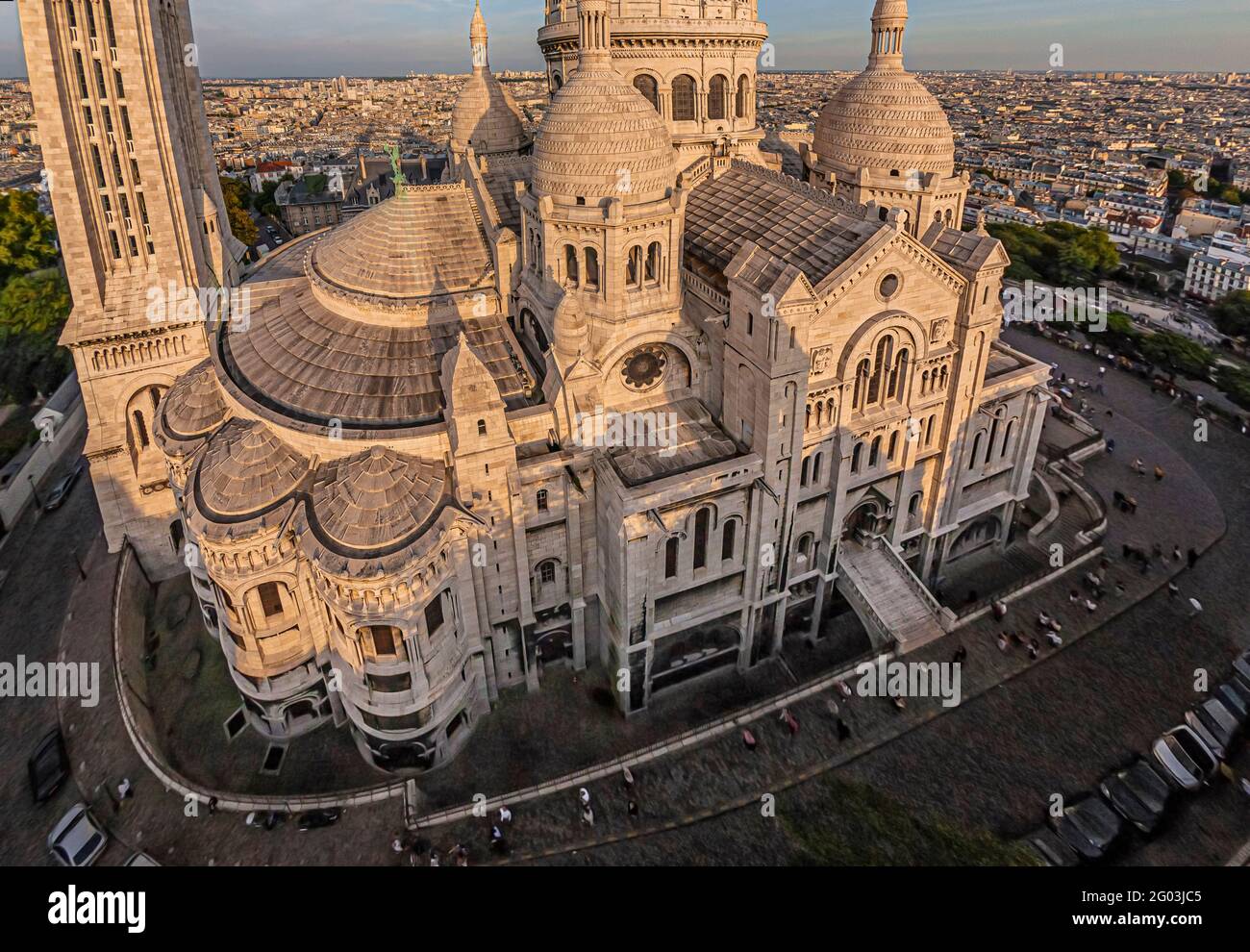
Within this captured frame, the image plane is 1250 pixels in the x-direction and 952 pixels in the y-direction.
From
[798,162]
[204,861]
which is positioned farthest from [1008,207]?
[204,861]

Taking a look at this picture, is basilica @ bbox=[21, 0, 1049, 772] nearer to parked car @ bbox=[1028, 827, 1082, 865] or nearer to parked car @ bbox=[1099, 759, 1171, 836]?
parked car @ bbox=[1099, 759, 1171, 836]

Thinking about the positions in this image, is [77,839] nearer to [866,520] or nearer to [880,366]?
[866,520]

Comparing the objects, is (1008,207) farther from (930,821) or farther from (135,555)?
(135,555)

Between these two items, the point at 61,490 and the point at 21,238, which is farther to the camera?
the point at 21,238

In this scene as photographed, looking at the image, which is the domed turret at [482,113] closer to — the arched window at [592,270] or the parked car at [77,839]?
the arched window at [592,270]

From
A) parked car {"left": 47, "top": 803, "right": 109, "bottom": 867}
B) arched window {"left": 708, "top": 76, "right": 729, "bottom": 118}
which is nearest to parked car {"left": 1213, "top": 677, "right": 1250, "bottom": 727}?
arched window {"left": 708, "top": 76, "right": 729, "bottom": 118}

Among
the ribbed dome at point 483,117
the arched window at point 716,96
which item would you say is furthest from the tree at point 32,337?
the arched window at point 716,96

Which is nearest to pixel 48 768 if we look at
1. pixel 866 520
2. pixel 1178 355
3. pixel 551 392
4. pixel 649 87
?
pixel 551 392
